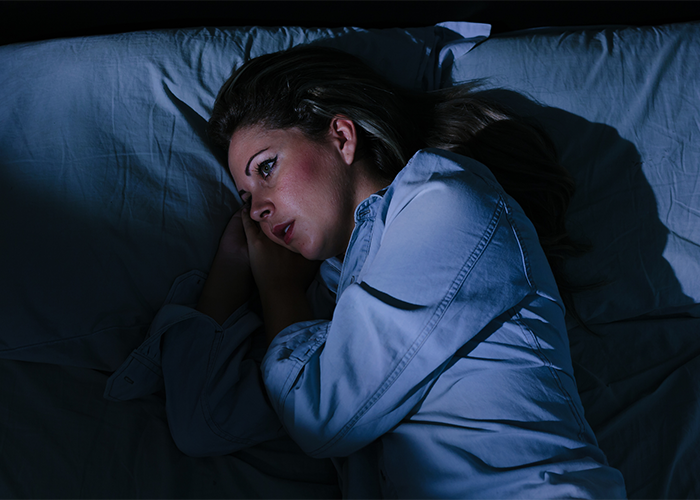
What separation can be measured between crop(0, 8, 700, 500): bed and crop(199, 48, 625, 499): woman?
16cm

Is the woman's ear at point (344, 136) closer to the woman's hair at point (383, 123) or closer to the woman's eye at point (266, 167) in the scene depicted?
the woman's hair at point (383, 123)

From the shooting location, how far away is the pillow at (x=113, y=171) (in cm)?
93

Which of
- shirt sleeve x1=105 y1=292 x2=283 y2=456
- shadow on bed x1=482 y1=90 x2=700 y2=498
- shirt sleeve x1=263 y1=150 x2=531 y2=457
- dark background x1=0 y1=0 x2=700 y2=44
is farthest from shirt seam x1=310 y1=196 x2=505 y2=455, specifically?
dark background x1=0 y1=0 x2=700 y2=44

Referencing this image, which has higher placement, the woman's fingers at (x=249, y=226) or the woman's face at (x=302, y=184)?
the woman's face at (x=302, y=184)

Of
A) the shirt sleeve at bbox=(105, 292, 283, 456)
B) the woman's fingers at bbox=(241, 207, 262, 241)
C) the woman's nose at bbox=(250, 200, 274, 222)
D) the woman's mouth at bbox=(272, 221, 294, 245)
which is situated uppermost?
the woman's nose at bbox=(250, 200, 274, 222)

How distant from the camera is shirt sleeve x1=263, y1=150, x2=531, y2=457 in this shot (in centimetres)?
71

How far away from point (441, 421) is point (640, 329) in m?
0.63

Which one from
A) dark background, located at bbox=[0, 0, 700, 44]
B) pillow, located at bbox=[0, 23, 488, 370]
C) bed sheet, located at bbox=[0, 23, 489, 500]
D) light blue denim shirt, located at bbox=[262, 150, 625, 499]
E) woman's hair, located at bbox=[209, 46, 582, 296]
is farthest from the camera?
dark background, located at bbox=[0, 0, 700, 44]

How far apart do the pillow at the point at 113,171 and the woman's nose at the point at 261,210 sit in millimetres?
117

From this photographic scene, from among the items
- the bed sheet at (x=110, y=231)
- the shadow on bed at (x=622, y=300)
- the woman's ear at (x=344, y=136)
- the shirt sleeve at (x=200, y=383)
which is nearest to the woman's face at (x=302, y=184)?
the woman's ear at (x=344, y=136)

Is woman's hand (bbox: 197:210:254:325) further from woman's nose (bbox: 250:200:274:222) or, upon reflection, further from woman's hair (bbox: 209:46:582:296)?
woman's hair (bbox: 209:46:582:296)

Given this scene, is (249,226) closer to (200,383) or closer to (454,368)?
(200,383)

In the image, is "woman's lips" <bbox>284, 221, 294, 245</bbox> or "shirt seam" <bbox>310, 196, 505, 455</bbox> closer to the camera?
"shirt seam" <bbox>310, 196, 505, 455</bbox>

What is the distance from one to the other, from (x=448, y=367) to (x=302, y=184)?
1.47 ft
